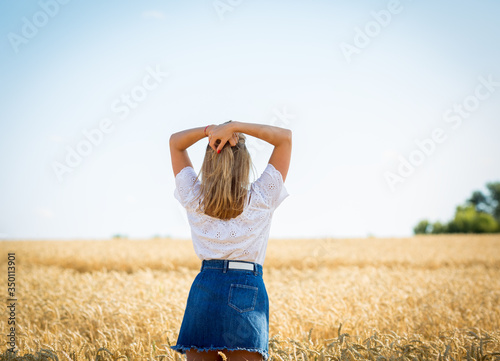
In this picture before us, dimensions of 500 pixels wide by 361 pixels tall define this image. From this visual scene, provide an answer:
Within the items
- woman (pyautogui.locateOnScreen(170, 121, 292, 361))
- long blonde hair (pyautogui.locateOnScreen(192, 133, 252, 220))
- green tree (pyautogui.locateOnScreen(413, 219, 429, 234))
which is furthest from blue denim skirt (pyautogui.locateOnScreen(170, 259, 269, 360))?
green tree (pyautogui.locateOnScreen(413, 219, 429, 234))

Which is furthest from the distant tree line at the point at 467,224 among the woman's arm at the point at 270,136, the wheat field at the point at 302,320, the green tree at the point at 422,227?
the woman's arm at the point at 270,136

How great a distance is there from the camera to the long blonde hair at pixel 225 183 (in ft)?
7.66

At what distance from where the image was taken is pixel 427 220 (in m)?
67.8

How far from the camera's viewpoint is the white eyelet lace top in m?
2.35

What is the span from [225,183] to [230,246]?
0.36 meters

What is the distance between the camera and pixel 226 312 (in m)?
2.29

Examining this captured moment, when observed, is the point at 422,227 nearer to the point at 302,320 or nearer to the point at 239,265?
the point at 302,320

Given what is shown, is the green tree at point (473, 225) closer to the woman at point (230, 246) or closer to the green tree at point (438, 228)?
the green tree at point (438, 228)

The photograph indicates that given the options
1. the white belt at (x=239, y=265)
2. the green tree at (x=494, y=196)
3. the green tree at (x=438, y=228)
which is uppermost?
the green tree at (x=494, y=196)

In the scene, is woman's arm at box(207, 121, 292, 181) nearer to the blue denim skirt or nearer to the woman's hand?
the woman's hand

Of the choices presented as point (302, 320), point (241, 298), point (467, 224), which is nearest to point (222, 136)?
point (241, 298)

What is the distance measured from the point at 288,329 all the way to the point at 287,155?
109 inches

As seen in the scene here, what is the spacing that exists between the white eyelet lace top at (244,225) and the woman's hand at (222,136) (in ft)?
0.91

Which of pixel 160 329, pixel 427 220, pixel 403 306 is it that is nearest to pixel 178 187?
pixel 160 329
